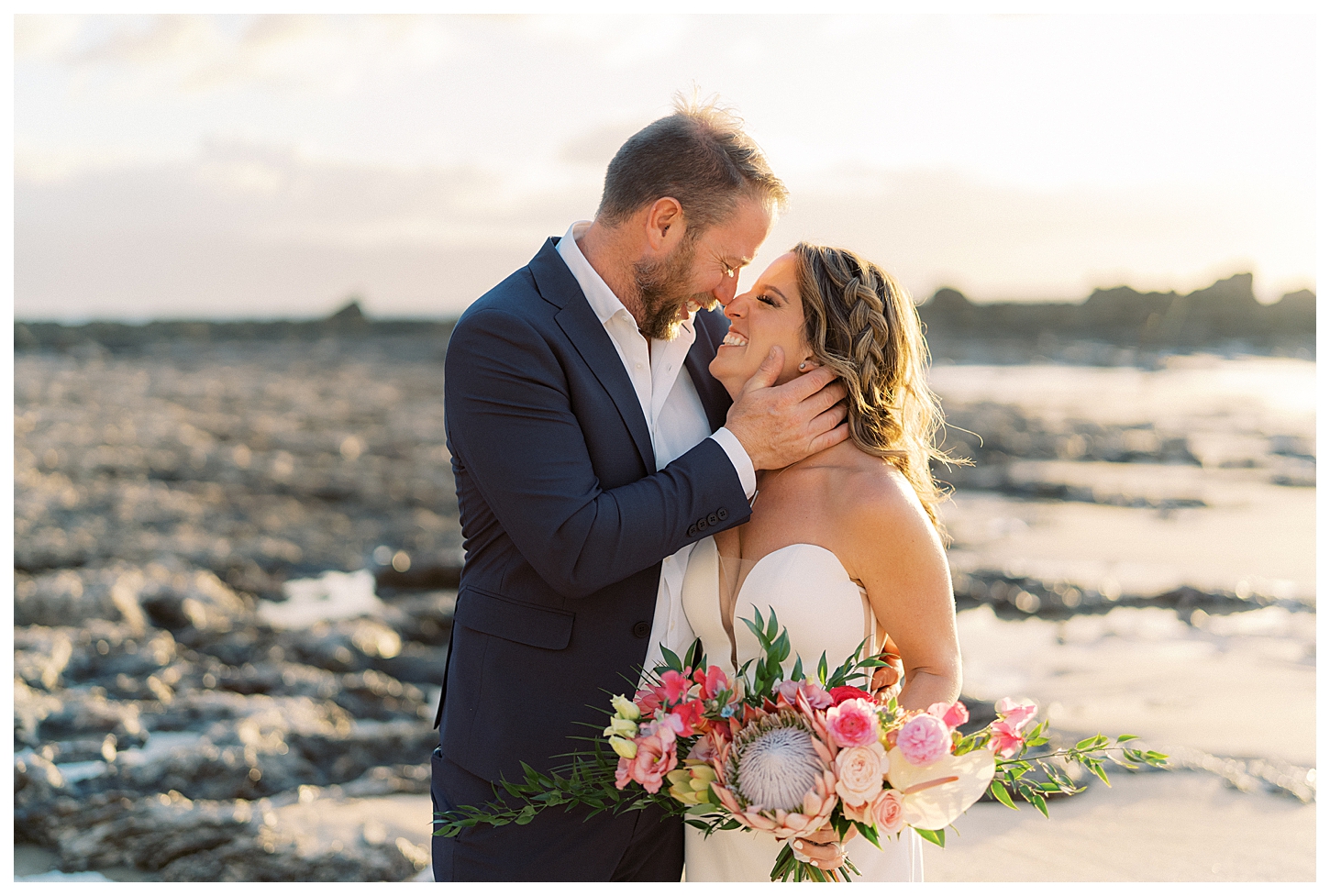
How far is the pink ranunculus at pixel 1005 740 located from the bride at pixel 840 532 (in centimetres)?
42

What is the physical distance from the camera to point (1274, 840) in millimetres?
4750

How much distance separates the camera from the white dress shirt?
9.10 ft

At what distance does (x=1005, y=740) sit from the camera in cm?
217

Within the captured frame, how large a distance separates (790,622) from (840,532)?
0.27 meters

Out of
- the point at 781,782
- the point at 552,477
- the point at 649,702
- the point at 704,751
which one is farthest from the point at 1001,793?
the point at 552,477

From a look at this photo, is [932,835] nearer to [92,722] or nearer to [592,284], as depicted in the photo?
[592,284]

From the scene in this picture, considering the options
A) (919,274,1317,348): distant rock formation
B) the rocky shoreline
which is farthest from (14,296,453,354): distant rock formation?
(919,274,1317,348): distant rock formation

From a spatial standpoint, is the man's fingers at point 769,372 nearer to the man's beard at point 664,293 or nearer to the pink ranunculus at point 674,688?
the man's beard at point 664,293

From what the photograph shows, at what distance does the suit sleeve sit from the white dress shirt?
0.58ft

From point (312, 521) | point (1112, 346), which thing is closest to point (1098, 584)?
point (312, 521)

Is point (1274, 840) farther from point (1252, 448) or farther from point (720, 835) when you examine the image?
point (1252, 448)

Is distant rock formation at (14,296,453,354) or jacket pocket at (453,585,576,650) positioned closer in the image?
jacket pocket at (453,585,576,650)

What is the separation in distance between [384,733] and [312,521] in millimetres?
6368

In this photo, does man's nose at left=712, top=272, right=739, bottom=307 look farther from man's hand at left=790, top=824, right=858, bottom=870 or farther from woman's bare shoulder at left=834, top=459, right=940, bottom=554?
man's hand at left=790, top=824, right=858, bottom=870
